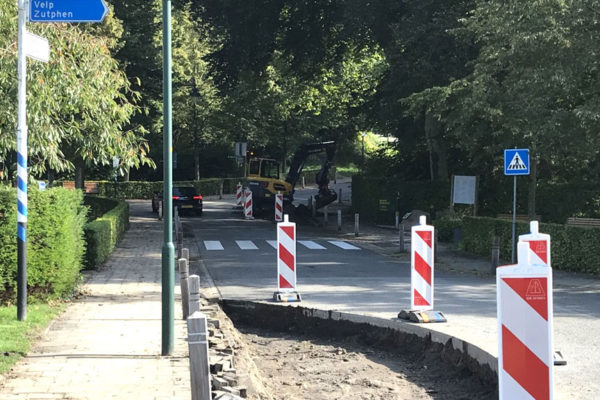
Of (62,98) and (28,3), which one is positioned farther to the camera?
(62,98)

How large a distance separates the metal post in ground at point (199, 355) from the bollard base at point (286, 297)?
7523mm

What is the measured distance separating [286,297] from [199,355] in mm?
7782

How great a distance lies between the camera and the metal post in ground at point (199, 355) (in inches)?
217

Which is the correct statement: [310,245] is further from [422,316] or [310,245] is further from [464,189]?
[422,316]

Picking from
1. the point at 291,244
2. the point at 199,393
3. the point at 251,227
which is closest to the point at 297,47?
the point at 251,227

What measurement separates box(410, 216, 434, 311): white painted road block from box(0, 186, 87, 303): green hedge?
16.7 ft

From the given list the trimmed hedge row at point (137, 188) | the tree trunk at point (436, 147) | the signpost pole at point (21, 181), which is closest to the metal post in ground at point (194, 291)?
the signpost pole at point (21, 181)

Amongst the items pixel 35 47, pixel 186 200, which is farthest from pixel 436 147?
pixel 35 47

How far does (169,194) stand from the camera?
29.6ft

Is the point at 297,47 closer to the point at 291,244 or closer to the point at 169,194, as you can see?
the point at 291,244

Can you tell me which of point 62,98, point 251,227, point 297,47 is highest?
point 297,47

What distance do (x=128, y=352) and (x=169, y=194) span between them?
1.67 meters

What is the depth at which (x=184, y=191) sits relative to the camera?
41.5 metres

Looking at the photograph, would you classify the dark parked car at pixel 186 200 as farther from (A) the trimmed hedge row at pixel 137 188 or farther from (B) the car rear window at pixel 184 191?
(A) the trimmed hedge row at pixel 137 188
